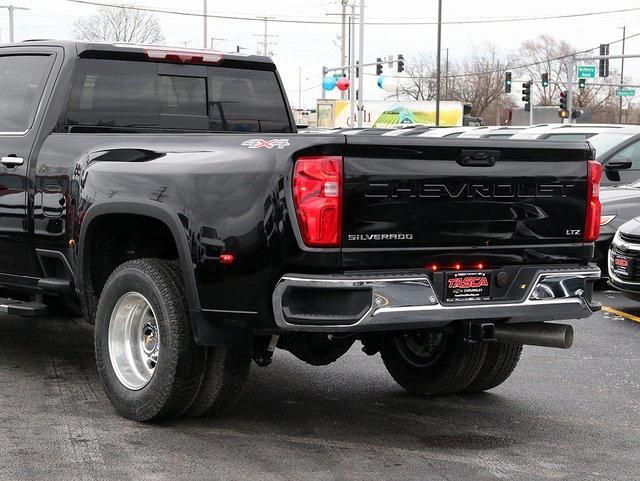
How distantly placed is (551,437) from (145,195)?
8.06 ft

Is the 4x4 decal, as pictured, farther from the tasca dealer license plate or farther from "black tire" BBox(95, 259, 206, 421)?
the tasca dealer license plate

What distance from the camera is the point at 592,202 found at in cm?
577

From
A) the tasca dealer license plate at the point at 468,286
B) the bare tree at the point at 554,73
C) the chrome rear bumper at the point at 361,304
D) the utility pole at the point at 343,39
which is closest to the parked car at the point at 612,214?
the tasca dealer license plate at the point at 468,286

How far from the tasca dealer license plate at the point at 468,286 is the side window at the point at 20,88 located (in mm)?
3025

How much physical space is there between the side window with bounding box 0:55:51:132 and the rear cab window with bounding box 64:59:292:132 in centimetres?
28

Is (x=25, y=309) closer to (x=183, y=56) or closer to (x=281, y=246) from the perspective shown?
(x=183, y=56)

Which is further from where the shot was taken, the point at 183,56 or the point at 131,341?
the point at 183,56

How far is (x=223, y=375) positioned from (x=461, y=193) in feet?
4.93

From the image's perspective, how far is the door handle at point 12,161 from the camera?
6641 mm

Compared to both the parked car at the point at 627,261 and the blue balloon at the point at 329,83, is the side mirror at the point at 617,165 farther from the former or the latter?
the blue balloon at the point at 329,83

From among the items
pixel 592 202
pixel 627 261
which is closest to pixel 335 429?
pixel 592 202

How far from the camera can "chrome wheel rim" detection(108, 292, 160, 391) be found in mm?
5824

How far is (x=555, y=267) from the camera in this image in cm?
561

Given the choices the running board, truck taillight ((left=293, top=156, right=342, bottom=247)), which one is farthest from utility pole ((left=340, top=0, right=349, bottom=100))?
truck taillight ((left=293, top=156, right=342, bottom=247))
